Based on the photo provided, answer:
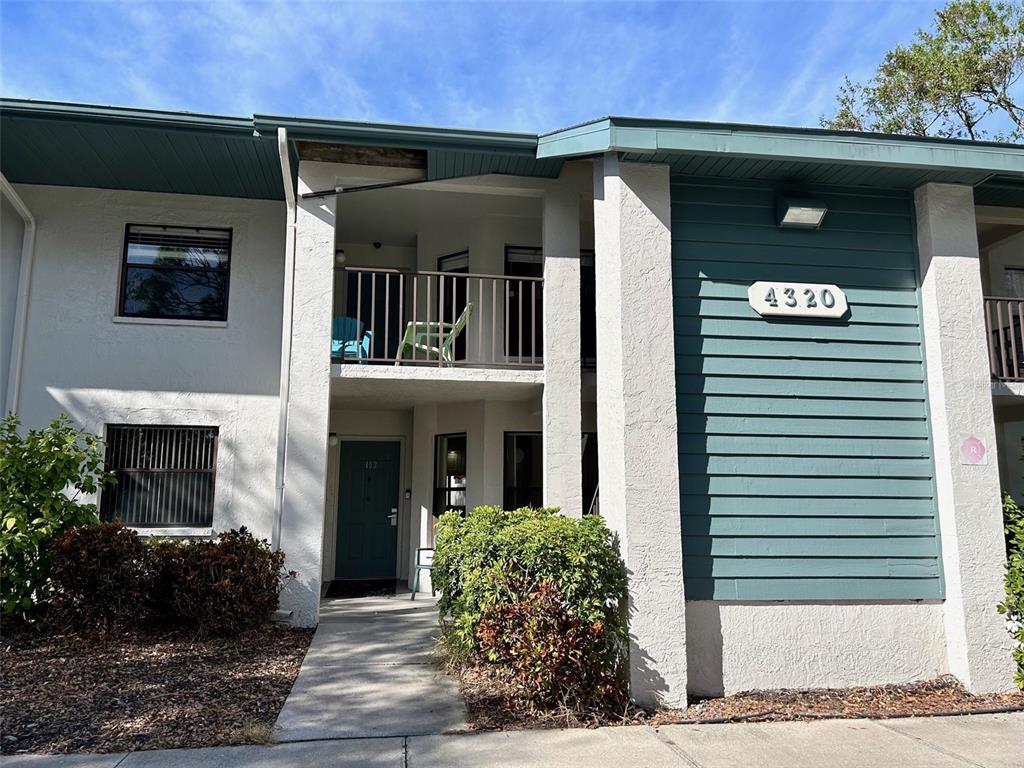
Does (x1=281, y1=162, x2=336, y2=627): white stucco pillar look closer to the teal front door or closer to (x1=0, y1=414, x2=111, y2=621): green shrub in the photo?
(x1=0, y1=414, x2=111, y2=621): green shrub

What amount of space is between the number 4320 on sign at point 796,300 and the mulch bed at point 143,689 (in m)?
4.86

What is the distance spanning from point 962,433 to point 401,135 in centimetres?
577

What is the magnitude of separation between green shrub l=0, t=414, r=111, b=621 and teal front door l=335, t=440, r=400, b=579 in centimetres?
409

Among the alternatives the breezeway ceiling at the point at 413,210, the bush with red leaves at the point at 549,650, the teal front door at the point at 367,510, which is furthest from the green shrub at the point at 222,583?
the breezeway ceiling at the point at 413,210

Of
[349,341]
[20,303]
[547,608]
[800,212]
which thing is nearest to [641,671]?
[547,608]

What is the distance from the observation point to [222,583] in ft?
20.5

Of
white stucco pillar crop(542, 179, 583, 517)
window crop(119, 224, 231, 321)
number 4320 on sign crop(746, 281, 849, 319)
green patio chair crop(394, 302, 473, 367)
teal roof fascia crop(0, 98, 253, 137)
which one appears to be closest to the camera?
number 4320 on sign crop(746, 281, 849, 319)

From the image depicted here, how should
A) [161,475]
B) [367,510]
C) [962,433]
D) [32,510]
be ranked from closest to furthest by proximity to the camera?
1. [962,433]
2. [32,510]
3. [161,475]
4. [367,510]

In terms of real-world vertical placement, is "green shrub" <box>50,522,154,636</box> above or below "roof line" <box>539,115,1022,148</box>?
below

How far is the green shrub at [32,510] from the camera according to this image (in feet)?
20.5

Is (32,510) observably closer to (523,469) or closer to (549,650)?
(549,650)

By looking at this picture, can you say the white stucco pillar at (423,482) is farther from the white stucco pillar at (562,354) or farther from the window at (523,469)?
the white stucco pillar at (562,354)

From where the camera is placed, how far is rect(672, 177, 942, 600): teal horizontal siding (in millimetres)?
5461

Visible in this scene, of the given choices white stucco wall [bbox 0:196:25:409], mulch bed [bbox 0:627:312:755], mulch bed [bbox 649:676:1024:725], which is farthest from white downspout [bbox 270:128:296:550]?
mulch bed [bbox 649:676:1024:725]
